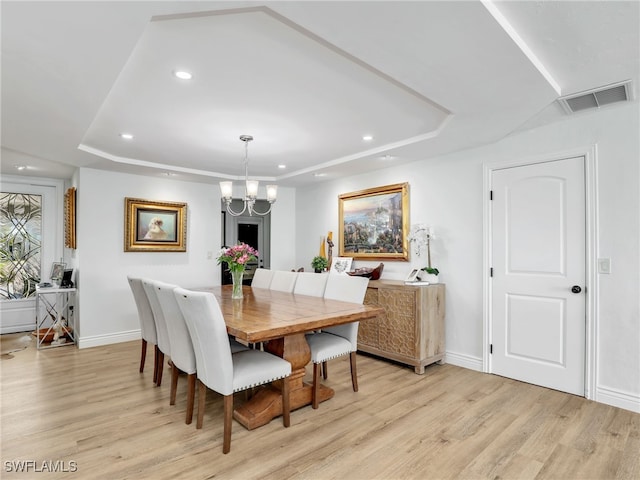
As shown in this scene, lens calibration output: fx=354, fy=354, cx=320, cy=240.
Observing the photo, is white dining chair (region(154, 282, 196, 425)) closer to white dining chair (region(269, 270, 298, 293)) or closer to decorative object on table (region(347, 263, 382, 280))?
white dining chair (region(269, 270, 298, 293))

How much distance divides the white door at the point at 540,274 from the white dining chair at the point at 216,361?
2337 millimetres

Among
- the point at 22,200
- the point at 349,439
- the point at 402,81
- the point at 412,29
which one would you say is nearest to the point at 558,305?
the point at 349,439

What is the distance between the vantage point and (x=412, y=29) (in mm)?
1683

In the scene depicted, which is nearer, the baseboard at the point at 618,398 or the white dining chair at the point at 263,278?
the baseboard at the point at 618,398

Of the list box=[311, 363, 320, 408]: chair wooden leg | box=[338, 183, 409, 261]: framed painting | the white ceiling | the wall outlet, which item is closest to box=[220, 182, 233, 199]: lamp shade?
the white ceiling

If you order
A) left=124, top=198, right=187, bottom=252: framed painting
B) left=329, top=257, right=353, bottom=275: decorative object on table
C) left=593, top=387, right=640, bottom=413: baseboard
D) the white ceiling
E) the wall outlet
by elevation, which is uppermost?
the white ceiling

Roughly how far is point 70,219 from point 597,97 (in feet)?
19.7

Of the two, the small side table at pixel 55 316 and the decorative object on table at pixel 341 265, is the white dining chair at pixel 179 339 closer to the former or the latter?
the decorative object on table at pixel 341 265

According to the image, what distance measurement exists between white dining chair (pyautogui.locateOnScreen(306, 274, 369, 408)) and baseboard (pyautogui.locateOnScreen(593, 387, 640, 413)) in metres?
1.96

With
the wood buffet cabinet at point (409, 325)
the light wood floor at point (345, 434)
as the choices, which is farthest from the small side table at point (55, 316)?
the wood buffet cabinet at point (409, 325)

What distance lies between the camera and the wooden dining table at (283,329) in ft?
7.38

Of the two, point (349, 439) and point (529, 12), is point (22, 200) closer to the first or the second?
point (349, 439)

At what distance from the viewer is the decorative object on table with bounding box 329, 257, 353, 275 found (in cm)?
498

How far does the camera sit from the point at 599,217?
2.88 m
